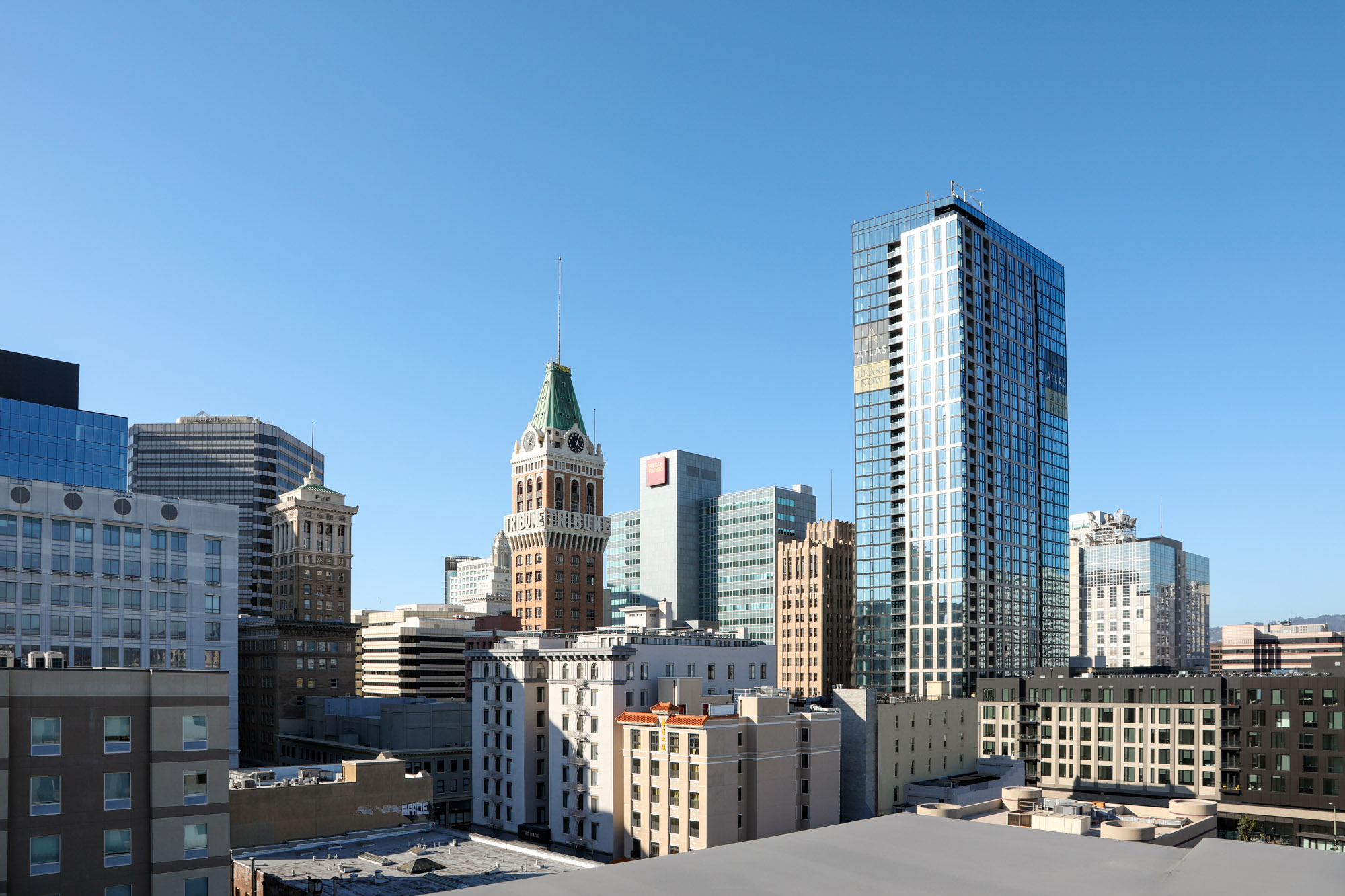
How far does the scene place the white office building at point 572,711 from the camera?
121 m

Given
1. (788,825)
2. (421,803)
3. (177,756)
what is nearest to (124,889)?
(177,756)

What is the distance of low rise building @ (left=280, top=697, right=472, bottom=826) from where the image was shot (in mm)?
157875

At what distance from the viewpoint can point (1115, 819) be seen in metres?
99.8

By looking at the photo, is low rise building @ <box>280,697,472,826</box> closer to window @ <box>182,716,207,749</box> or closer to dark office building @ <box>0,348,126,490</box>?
dark office building @ <box>0,348,126,490</box>

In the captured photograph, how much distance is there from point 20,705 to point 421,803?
6481cm

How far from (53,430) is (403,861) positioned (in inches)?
5401

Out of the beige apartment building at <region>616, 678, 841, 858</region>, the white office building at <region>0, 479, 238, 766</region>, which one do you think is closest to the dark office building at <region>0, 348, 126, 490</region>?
the white office building at <region>0, 479, 238, 766</region>

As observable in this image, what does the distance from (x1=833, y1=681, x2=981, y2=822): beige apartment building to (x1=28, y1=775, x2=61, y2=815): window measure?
96859 mm

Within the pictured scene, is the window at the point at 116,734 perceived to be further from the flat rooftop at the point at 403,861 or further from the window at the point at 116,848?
the flat rooftop at the point at 403,861

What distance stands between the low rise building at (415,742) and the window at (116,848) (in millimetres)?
102285

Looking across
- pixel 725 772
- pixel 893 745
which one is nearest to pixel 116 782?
pixel 725 772

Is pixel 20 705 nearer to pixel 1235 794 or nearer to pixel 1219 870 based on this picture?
pixel 1219 870

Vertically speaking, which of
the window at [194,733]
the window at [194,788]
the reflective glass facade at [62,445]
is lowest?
the window at [194,788]

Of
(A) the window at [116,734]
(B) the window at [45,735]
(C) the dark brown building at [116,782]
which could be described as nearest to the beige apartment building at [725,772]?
(C) the dark brown building at [116,782]
